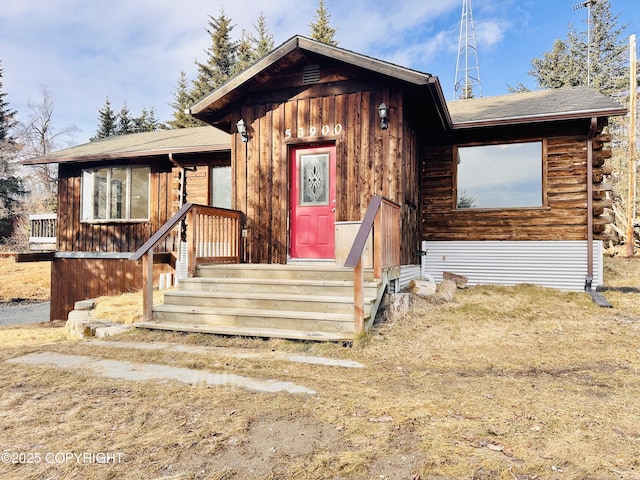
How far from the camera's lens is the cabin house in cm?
508

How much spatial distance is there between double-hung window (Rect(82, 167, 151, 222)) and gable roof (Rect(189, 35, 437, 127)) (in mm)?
3999

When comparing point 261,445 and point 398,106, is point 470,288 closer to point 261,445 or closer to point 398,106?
point 398,106

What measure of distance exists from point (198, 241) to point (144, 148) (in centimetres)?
565

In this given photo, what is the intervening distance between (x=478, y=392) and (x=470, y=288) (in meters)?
4.88

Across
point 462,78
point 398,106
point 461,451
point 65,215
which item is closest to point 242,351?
point 461,451

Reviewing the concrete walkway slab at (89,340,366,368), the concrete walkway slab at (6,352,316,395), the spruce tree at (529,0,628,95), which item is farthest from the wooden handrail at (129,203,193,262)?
the spruce tree at (529,0,628,95)

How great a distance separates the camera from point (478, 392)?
9.21 ft

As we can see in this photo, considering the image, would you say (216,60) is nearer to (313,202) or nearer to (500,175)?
(313,202)

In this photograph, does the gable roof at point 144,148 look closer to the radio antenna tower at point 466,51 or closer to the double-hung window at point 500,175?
the double-hung window at point 500,175

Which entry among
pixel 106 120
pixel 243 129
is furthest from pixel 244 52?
pixel 243 129

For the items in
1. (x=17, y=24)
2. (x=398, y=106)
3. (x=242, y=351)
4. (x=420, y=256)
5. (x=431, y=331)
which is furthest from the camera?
(x=17, y=24)

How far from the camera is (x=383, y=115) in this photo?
616 cm

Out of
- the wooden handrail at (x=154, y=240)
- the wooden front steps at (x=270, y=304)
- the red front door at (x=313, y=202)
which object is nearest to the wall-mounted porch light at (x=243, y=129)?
the red front door at (x=313, y=202)

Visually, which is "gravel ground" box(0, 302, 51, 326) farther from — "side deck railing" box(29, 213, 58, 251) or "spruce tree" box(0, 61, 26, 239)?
"spruce tree" box(0, 61, 26, 239)
